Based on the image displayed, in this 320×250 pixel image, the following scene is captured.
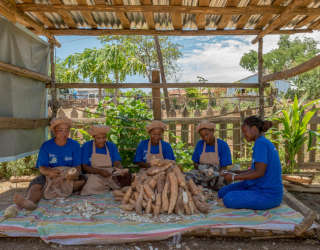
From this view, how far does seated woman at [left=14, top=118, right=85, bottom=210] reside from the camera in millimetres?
3520

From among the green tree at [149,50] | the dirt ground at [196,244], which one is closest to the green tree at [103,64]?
Result: the green tree at [149,50]

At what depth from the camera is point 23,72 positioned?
405 centimetres

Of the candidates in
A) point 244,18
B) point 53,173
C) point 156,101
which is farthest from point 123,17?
point 53,173

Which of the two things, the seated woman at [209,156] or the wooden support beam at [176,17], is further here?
the seated woman at [209,156]

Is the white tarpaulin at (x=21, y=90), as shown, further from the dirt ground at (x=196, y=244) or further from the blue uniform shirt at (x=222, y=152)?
the blue uniform shirt at (x=222, y=152)

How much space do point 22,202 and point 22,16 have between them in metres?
2.65

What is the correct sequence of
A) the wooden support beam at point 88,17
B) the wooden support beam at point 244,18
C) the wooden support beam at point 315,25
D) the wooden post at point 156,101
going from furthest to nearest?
the wooden post at point 156,101, the wooden support beam at point 315,25, the wooden support beam at point 244,18, the wooden support beam at point 88,17

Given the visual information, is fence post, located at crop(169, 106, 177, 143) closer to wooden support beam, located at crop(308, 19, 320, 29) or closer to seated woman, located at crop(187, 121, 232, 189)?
seated woman, located at crop(187, 121, 232, 189)

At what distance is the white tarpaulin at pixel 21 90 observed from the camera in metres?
3.77

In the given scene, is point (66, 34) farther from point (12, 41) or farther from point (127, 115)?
point (127, 115)

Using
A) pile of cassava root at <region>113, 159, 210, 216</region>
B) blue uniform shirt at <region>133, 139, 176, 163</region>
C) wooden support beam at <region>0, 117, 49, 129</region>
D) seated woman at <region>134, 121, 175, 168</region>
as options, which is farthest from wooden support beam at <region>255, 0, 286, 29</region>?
wooden support beam at <region>0, 117, 49, 129</region>

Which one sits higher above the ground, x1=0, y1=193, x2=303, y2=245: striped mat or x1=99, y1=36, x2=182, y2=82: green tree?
A: x1=99, y1=36, x2=182, y2=82: green tree

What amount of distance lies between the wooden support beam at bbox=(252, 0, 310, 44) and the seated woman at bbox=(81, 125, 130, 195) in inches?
124

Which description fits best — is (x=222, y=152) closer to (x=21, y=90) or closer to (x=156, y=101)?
(x=156, y=101)
